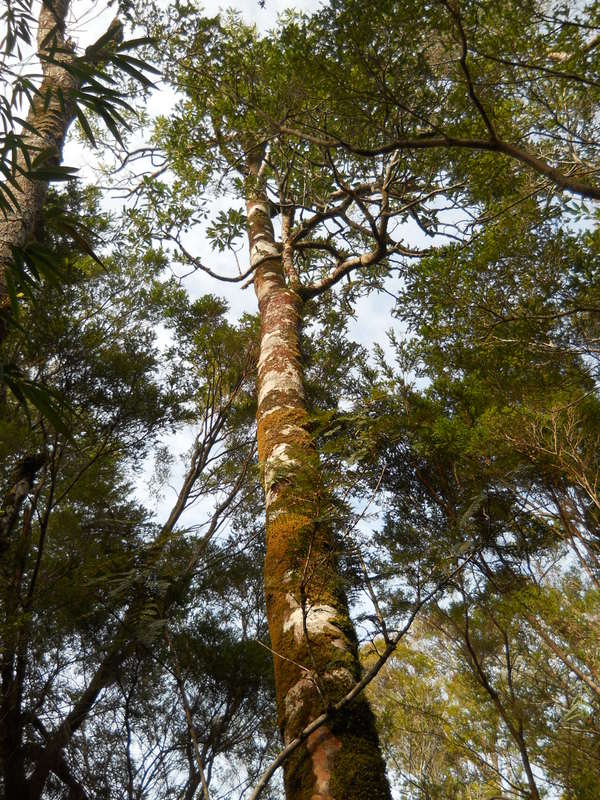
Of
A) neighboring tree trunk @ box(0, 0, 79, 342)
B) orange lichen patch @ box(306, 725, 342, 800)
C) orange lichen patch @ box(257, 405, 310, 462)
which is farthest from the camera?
orange lichen patch @ box(257, 405, 310, 462)

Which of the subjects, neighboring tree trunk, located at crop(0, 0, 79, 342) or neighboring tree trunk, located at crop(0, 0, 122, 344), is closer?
neighboring tree trunk, located at crop(0, 0, 122, 344)

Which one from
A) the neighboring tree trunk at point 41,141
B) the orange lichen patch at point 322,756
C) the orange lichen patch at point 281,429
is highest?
the neighboring tree trunk at point 41,141

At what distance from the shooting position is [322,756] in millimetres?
1345

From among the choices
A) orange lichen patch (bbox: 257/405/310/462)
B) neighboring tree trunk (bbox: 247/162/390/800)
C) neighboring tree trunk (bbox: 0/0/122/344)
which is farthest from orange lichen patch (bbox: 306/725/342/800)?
neighboring tree trunk (bbox: 0/0/122/344)

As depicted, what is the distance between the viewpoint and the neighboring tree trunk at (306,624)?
1330 millimetres

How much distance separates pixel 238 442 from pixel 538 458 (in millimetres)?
4621

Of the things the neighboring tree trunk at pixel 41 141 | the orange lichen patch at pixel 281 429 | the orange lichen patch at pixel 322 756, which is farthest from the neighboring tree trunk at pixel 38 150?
the orange lichen patch at pixel 322 756

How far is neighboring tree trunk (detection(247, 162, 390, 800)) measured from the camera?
4.36 feet

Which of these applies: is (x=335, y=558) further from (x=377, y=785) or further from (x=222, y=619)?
(x=222, y=619)

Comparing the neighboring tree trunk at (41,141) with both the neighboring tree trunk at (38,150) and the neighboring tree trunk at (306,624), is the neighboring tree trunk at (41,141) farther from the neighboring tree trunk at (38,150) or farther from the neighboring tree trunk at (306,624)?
the neighboring tree trunk at (306,624)

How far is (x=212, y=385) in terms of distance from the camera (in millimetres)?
6766

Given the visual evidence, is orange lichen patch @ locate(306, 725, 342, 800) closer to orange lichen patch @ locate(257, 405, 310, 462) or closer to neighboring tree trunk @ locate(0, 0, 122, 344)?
orange lichen patch @ locate(257, 405, 310, 462)

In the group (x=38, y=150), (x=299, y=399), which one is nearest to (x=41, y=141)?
(x=38, y=150)

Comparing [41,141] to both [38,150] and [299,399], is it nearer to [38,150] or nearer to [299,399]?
[38,150]
